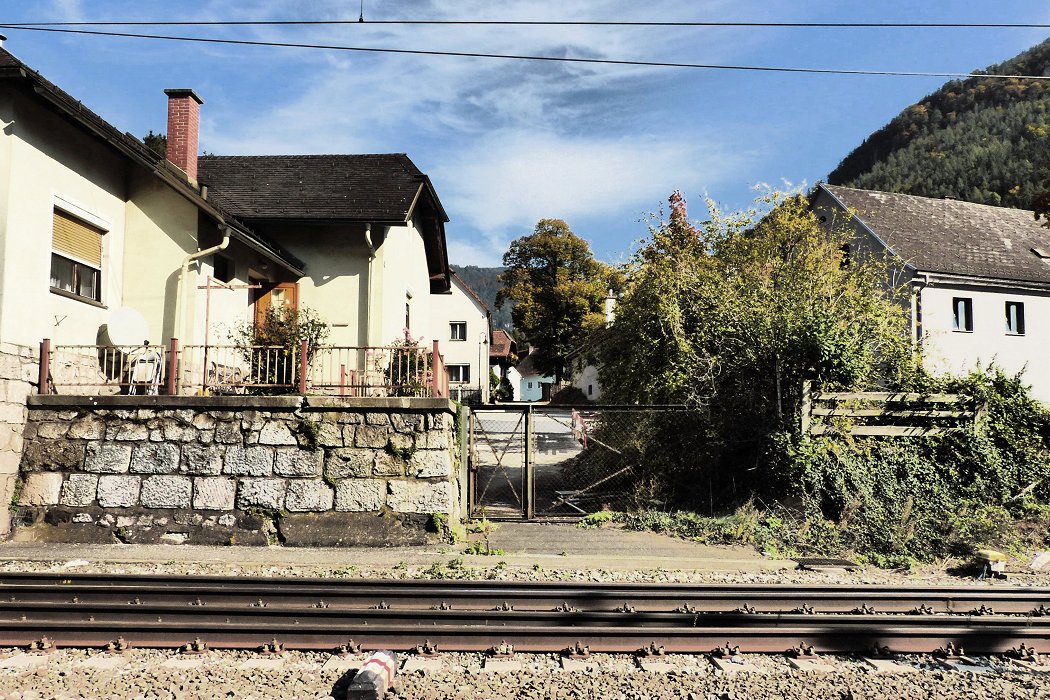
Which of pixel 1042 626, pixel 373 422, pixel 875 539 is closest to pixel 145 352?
pixel 373 422

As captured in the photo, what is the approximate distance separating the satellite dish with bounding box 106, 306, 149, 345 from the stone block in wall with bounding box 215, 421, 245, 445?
252cm

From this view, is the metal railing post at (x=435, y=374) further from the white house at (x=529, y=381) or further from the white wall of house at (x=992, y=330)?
the white house at (x=529, y=381)

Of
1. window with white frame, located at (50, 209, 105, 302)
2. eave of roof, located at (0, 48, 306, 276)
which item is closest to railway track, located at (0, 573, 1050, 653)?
window with white frame, located at (50, 209, 105, 302)

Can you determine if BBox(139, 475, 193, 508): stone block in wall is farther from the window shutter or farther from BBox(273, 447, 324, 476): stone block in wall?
the window shutter

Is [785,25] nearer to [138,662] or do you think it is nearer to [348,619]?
[348,619]

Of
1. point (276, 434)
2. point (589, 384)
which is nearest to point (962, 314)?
point (276, 434)

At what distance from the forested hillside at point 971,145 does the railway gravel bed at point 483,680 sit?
31.7 meters

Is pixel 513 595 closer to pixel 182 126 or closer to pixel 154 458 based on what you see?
pixel 154 458

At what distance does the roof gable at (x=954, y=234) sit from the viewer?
23109 millimetres

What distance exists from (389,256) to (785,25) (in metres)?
9.55

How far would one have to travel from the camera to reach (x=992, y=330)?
75.5 feet

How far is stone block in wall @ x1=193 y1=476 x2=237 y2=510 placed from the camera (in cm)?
960

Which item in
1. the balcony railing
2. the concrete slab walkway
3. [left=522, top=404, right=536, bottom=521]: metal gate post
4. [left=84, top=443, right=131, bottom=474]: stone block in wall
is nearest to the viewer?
the concrete slab walkway

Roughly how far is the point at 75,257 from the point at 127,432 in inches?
117
